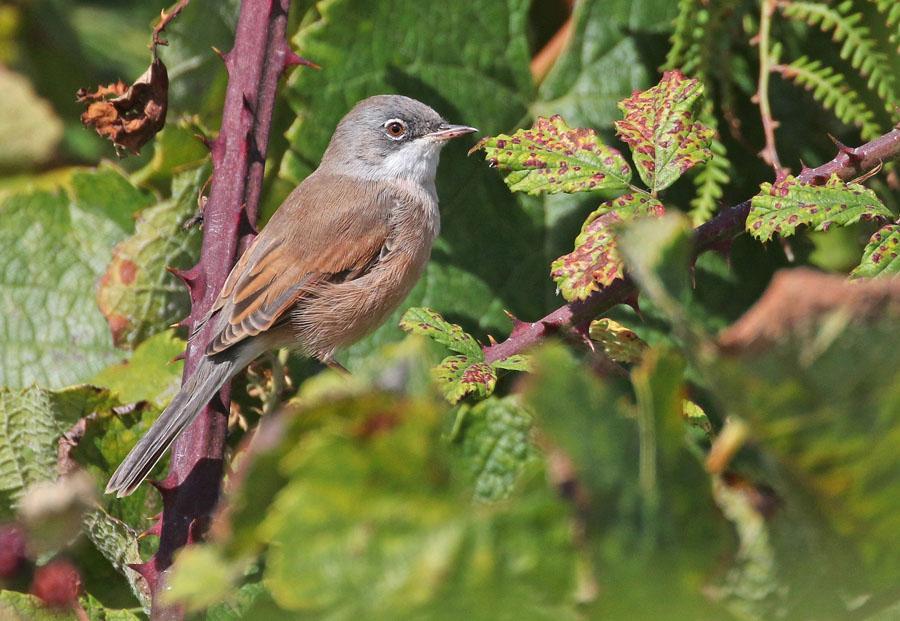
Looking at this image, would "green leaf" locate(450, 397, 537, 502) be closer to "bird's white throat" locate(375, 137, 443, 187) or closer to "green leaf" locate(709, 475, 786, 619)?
"green leaf" locate(709, 475, 786, 619)

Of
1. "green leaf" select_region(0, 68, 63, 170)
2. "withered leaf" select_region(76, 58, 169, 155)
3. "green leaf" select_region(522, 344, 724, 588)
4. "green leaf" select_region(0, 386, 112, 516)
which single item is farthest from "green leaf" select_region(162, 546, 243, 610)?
"green leaf" select_region(0, 68, 63, 170)

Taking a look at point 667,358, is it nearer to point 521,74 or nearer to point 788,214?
point 788,214

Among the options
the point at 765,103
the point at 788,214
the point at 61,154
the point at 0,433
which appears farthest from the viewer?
the point at 61,154

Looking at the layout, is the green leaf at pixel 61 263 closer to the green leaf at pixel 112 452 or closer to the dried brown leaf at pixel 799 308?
the green leaf at pixel 112 452

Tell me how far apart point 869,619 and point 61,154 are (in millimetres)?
3592

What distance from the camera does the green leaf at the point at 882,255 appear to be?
1.88 meters

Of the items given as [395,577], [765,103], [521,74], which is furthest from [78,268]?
[395,577]

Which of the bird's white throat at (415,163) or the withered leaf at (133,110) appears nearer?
the withered leaf at (133,110)

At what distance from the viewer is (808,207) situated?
1954mm

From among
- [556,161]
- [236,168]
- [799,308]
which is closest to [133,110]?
[236,168]

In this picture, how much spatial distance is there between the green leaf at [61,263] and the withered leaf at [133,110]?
597 mm

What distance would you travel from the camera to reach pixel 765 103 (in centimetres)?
287

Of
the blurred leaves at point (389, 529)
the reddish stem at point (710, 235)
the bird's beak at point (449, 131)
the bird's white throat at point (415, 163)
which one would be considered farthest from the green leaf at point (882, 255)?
the bird's white throat at point (415, 163)

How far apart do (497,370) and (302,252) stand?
1.43m
